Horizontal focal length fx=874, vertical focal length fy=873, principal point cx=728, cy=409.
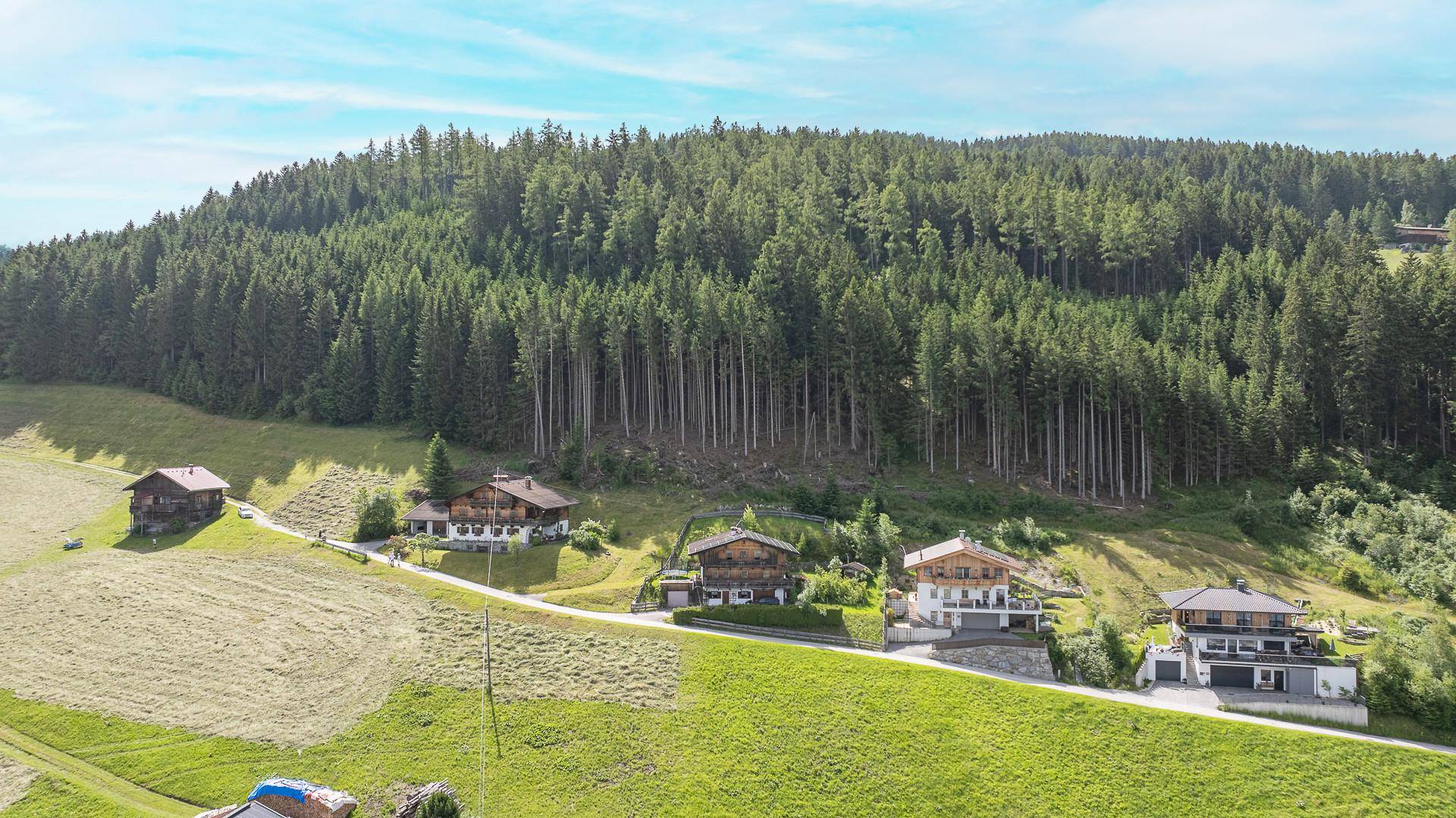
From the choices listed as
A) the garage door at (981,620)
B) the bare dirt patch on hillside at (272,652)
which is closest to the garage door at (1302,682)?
the garage door at (981,620)

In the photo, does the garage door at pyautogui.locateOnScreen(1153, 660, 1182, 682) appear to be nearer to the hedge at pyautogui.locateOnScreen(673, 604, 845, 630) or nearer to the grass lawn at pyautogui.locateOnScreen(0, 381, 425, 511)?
the hedge at pyautogui.locateOnScreen(673, 604, 845, 630)

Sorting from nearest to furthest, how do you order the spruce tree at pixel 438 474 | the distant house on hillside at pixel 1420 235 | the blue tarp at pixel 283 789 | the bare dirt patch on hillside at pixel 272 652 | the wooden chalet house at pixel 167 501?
the blue tarp at pixel 283 789 < the bare dirt patch on hillside at pixel 272 652 < the spruce tree at pixel 438 474 < the wooden chalet house at pixel 167 501 < the distant house on hillside at pixel 1420 235

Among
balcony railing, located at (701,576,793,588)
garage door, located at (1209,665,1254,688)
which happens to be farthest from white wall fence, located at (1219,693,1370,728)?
balcony railing, located at (701,576,793,588)

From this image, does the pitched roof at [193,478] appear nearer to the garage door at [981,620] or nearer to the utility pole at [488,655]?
the utility pole at [488,655]

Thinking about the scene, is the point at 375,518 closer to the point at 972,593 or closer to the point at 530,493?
the point at 530,493

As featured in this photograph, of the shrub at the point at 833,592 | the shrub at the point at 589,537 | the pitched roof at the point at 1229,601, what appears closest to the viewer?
the pitched roof at the point at 1229,601

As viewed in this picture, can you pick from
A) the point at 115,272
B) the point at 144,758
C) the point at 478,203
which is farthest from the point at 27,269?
the point at 144,758
